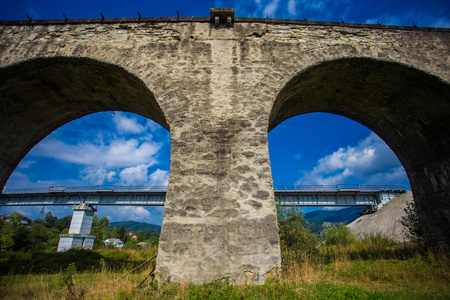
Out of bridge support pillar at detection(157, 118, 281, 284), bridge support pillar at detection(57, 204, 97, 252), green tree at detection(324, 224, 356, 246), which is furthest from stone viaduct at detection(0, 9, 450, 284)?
bridge support pillar at detection(57, 204, 97, 252)

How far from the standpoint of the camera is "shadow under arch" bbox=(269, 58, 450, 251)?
18.7 ft

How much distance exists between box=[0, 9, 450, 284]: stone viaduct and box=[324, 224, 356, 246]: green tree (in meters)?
11.1

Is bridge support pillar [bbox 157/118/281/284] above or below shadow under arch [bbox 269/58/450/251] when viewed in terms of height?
below

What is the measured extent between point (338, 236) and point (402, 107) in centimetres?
1390

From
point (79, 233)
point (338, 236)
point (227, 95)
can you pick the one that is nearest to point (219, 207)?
point (227, 95)

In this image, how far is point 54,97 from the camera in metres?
6.61

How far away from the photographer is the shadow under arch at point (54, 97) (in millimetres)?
5707

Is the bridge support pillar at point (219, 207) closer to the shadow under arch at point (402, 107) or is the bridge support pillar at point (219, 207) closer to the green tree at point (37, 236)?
the shadow under arch at point (402, 107)

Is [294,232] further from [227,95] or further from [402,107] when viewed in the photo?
[227,95]

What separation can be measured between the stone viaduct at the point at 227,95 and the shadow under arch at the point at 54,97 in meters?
0.04

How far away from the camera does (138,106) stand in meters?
6.73

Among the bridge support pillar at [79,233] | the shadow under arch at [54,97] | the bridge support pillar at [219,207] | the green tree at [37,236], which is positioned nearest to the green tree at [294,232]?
the bridge support pillar at [219,207]

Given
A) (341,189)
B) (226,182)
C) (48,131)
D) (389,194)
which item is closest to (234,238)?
(226,182)

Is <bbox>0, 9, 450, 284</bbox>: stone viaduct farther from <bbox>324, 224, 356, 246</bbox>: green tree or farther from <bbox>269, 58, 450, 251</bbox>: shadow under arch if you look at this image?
<bbox>324, 224, 356, 246</bbox>: green tree
